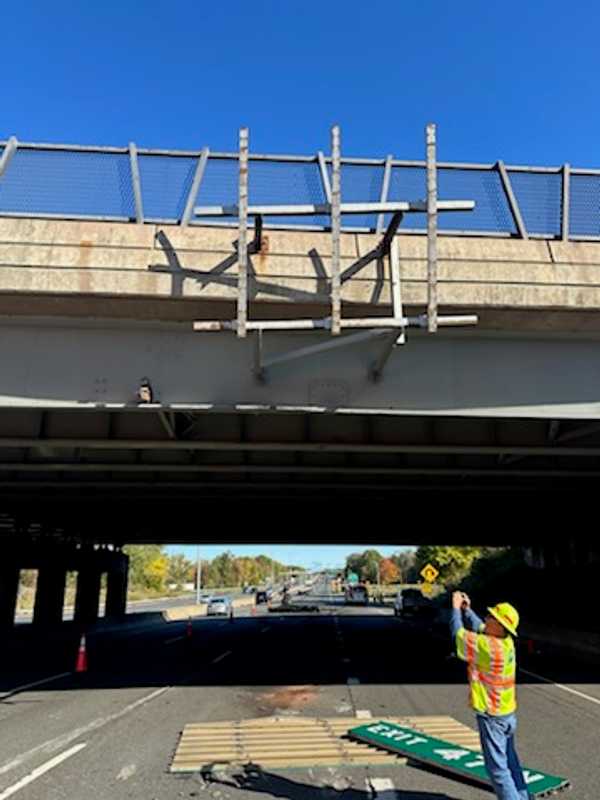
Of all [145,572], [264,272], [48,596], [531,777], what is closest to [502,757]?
[531,777]

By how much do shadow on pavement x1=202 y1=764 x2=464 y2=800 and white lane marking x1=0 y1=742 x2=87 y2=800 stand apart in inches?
67.4

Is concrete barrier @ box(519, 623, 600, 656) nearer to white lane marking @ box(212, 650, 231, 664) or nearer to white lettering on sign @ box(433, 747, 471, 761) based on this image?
white lane marking @ box(212, 650, 231, 664)

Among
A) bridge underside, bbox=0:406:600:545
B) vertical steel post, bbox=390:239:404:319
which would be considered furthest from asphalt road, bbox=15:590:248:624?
vertical steel post, bbox=390:239:404:319

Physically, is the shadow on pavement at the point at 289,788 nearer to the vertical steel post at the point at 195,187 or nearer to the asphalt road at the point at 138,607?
the vertical steel post at the point at 195,187

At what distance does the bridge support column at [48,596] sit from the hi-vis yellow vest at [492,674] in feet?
113

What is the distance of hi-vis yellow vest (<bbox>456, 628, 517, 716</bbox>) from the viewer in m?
5.52

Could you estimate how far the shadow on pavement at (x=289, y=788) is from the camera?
635cm

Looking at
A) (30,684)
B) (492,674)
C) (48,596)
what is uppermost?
(48,596)

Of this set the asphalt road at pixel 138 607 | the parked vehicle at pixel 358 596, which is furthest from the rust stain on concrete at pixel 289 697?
the parked vehicle at pixel 358 596

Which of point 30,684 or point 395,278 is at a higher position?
point 395,278

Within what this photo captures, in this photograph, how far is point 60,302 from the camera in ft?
33.1

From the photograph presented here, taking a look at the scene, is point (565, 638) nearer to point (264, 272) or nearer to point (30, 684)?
point (30, 684)

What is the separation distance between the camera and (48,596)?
37.3m

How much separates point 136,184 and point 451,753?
27.8ft
